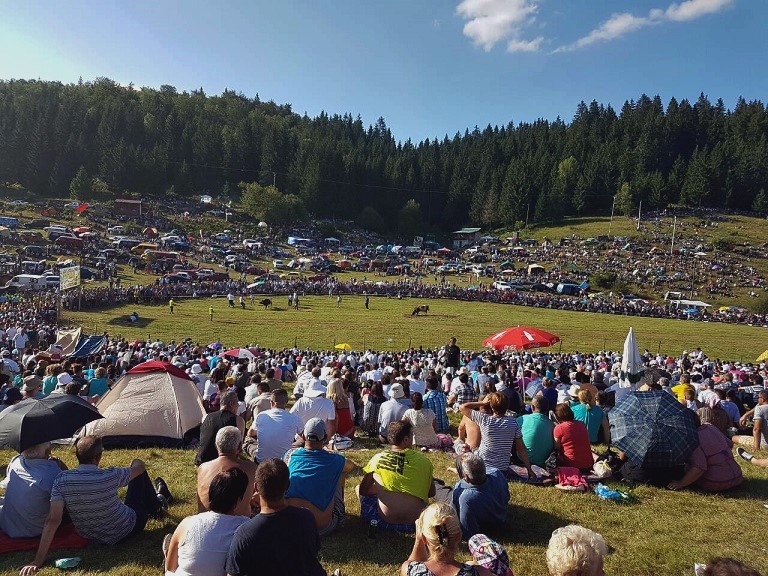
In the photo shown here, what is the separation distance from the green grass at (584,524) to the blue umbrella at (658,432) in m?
0.47

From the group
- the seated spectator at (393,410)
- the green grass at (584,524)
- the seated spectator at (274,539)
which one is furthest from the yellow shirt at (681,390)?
the seated spectator at (274,539)

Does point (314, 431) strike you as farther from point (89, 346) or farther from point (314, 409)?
point (89, 346)

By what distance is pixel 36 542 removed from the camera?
506 cm

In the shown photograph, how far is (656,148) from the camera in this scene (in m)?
118

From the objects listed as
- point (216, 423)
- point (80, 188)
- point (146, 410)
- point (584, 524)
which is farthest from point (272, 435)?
point (80, 188)

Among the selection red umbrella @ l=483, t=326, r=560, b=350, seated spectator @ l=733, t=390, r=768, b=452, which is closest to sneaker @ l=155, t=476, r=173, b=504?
seated spectator @ l=733, t=390, r=768, b=452

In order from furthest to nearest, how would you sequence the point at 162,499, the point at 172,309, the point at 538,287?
1. the point at 538,287
2. the point at 172,309
3. the point at 162,499

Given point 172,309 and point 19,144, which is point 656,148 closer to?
point 172,309

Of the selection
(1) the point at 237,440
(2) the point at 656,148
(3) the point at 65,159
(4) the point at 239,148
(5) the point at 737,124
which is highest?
(5) the point at 737,124

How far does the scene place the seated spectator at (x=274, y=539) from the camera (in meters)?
3.42

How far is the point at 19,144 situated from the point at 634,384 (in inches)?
4445

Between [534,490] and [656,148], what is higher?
[656,148]

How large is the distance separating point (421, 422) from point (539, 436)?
201 cm

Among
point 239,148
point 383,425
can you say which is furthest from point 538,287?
point 239,148
